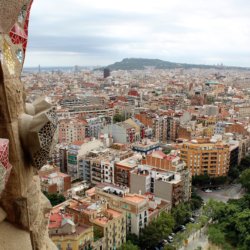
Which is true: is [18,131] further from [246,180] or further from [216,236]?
[246,180]

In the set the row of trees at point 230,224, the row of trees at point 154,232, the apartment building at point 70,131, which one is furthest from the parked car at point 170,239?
the apartment building at point 70,131

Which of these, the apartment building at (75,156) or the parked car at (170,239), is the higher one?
the apartment building at (75,156)

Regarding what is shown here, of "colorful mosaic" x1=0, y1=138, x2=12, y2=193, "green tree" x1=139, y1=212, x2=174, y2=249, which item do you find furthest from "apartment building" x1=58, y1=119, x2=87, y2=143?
"colorful mosaic" x1=0, y1=138, x2=12, y2=193

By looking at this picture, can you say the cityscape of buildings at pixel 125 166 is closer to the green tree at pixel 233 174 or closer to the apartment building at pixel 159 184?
the apartment building at pixel 159 184

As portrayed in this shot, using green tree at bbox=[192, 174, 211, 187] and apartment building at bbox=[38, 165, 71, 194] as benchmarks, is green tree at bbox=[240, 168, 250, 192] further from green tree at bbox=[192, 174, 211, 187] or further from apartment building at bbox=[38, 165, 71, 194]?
apartment building at bbox=[38, 165, 71, 194]

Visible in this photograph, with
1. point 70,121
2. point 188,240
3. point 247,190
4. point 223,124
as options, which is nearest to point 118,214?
point 188,240

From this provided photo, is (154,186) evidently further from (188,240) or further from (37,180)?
(37,180)
